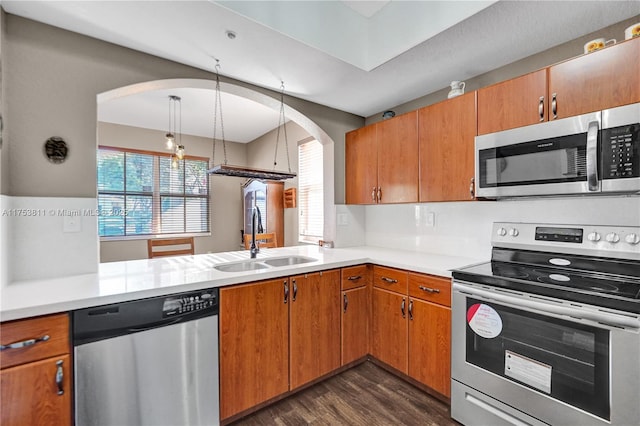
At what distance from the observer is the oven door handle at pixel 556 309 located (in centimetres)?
116

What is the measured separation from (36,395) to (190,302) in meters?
0.67

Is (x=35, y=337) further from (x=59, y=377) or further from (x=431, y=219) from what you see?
(x=431, y=219)

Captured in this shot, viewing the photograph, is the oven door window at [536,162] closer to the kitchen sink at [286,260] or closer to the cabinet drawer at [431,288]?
the cabinet drawer at [431,288]

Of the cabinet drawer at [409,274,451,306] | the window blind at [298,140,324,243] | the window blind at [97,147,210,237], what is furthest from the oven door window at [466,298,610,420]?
the window blind at [97,147,210,237]

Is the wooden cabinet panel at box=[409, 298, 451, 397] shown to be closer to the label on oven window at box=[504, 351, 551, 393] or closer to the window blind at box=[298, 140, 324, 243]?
the label on oven window at box=[504, 351, 551, 393]

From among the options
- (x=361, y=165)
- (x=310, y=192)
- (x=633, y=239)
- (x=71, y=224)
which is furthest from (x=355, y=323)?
(x=310, y=192)

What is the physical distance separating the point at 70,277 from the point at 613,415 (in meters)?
2.81

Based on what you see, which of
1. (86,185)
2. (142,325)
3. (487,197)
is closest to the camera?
(142,325)

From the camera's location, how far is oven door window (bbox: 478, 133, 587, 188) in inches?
59.6

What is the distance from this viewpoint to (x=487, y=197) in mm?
1895

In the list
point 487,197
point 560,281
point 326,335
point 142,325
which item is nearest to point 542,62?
point 487,197

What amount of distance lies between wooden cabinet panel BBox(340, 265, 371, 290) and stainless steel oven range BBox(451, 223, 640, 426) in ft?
2.54

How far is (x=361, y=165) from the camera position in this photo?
2881 mm

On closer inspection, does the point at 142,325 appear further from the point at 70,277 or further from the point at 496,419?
the point at 496,419
